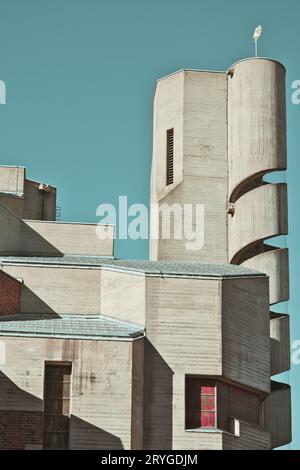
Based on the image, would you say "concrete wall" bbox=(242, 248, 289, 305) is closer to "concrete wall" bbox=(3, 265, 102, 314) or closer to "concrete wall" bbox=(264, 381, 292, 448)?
"concrete wall" bbox=(264, 381, 292, 448)

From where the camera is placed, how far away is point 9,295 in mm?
53969

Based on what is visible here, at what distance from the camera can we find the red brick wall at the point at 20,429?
156 feet

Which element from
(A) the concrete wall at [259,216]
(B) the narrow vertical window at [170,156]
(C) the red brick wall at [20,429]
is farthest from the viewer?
(B) the narrow vertical window at [170,156]

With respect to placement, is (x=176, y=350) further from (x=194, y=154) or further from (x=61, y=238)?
(x=194, y=154)

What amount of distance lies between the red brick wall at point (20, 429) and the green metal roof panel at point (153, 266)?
7988mm

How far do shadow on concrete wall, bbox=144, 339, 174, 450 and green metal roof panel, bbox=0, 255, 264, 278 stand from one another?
327 centimetres

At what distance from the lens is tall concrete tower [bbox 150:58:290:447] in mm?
62219

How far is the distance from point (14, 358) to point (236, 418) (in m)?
9.15

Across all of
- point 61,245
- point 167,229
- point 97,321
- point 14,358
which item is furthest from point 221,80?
point 14,358

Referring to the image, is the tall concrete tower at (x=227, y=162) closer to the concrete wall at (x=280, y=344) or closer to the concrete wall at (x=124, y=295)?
the concrete wall at (x=280, y=344)

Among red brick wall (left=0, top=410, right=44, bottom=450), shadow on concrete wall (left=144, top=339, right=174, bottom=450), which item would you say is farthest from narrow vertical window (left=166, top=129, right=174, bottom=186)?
red brick wall (left=0, top=410, right=44, bottom=450)

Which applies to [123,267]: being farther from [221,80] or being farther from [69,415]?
[221,80]

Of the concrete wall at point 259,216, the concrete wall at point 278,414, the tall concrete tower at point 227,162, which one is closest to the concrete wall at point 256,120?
the tall concrete tower at point 227,162
